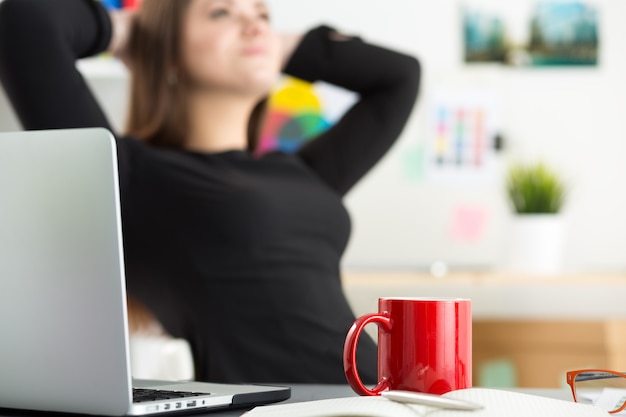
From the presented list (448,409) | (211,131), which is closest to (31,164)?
(448,409)

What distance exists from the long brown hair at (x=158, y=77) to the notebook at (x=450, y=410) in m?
1.05

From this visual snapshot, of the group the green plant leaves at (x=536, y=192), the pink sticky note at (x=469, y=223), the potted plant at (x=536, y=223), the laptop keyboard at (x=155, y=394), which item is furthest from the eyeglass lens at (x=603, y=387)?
the pink sticky note at (x=469, y=223)

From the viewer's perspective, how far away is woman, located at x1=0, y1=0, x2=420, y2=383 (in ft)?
4.34

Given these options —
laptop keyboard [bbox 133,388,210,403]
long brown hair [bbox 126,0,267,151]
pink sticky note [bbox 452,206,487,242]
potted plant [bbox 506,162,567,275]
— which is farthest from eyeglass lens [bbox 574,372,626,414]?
pink sticky note [bbox 452,206,487,242]

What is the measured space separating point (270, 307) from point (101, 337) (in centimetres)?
78

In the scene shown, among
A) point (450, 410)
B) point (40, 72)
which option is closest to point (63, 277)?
point (450, 410)

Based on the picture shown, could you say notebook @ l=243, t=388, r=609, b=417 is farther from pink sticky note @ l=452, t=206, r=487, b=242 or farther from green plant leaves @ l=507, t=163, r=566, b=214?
pink sticky note @ l=452, t=206, r=487, b=242

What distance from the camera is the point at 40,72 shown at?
131cm

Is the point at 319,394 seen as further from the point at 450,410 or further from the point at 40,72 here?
the point at 40,72

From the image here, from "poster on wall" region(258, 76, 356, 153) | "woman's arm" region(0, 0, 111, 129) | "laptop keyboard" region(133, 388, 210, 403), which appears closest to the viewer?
"laptop keyboard" region(133, 388, 210, 403)

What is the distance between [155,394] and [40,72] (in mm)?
758

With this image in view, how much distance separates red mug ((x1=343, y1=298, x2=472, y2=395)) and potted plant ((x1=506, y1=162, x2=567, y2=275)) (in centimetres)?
180

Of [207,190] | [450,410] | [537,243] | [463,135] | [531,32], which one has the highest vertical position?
[531,32]

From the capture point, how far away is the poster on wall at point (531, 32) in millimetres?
2701
